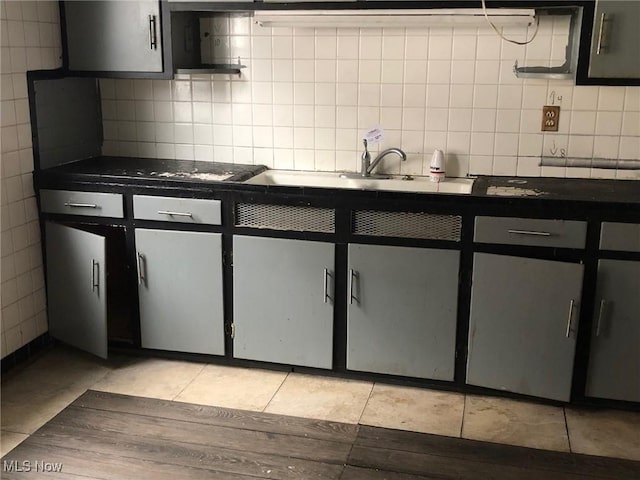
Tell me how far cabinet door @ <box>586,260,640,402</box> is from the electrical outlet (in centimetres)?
73

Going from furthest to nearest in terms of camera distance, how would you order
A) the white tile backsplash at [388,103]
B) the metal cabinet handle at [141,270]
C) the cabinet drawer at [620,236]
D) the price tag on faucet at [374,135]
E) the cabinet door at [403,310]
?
the price tag on faucet at [374,135] < the metal cabinet handle at [141,270] < the white tile backsplash at [388,103] < the cabinet door at [403,310] < the cabinet drawer at [620,236]

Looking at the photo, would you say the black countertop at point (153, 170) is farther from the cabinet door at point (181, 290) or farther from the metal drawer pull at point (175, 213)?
the cabinet door at point (181, 290)

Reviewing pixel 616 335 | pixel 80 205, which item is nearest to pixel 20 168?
pixel 80 205

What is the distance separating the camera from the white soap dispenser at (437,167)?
3.26 metres

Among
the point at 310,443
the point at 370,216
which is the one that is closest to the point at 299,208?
the point at 370,216

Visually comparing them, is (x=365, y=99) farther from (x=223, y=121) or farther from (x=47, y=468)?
(x=47, y=468)

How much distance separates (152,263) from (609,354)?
1.99 m

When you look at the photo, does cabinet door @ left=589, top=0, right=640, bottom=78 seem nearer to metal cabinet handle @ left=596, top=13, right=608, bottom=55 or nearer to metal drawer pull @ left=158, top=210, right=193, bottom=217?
metal cabinet handle @ left=596, top=13, right=608, bottom=55

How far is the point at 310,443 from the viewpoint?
269 cm

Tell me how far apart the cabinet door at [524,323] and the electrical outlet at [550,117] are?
72 centimetres

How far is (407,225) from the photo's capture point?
2.92m

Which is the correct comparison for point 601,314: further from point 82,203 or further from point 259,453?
point 82,203
